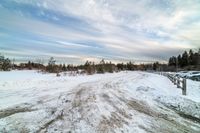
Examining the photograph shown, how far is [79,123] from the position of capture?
5.31m

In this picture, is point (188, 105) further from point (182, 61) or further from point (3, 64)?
point (182, 61)

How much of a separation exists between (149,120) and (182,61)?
12373cm

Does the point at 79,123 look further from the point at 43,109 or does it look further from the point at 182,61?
the point at 182,61

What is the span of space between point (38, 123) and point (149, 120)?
3.19m

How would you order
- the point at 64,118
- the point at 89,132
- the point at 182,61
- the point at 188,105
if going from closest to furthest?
the point at 89,132 < the point at 64,118 < the point at 188,105 < the point at 182,61

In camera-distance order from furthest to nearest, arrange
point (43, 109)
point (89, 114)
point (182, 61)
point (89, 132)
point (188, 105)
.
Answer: point (182, 61), point (188, 105), point (43, 109), point (89, 114), point (89, 132)

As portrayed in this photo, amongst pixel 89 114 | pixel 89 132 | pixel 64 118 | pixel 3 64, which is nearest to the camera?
Answer: pixel 89 132

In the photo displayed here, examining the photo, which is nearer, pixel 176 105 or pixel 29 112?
pixel 29 112

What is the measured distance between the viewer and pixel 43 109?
272 inches

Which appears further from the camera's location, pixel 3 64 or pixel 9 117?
pixel 3 64

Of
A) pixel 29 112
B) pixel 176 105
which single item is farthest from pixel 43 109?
pixel 176 105

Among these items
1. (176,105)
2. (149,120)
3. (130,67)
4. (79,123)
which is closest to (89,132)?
(79,123)

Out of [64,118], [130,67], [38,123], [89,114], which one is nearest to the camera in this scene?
[38,123]

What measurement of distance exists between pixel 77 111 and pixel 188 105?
5101mm
